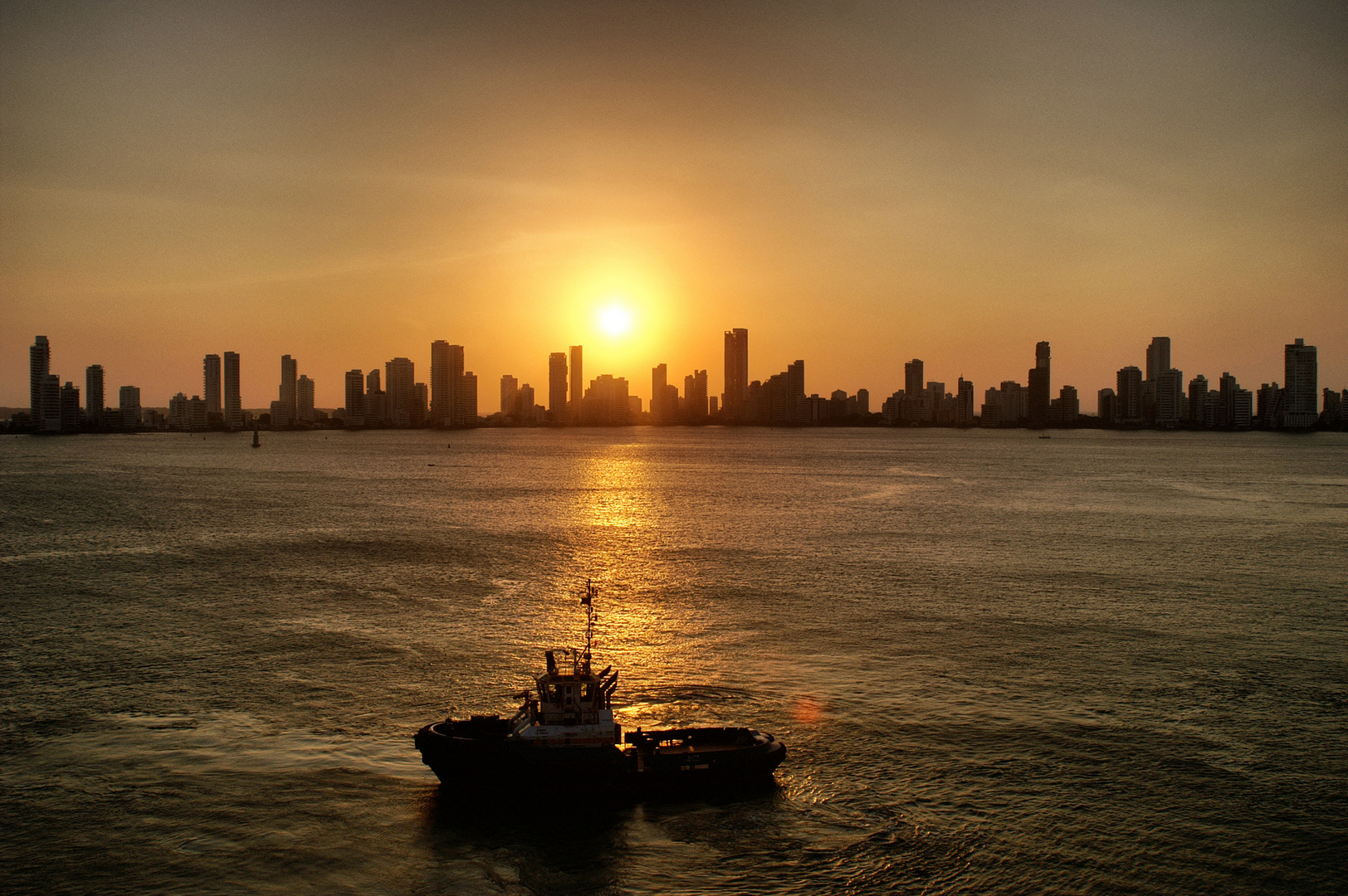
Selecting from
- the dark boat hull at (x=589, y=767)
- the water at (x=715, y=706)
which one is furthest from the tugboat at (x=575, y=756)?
the water at (x=715, y=706)

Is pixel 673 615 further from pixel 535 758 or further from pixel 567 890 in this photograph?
pixel 567 890

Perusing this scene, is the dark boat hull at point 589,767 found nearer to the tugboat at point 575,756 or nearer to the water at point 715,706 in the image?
the tugboat at point 575,756

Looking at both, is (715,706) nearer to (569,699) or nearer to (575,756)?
(569,699)

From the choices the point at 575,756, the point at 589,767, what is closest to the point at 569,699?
the point at 575,756

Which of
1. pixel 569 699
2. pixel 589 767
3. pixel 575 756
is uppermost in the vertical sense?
pixel 569 699

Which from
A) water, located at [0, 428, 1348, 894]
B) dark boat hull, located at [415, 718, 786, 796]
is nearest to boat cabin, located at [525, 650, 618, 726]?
dark boat hull, located at [415, 718, 786, 796]

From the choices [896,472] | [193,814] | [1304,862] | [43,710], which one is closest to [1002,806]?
[1304,862]

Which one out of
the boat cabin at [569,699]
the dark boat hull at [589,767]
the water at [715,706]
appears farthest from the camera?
the boat cabin at [569,699]
